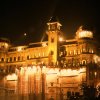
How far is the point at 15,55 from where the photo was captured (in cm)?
9725

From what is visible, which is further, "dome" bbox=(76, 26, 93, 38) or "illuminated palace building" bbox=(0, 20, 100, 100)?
"dome" bbox=(76, 26, 93, 38)

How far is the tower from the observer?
8699 centimetres

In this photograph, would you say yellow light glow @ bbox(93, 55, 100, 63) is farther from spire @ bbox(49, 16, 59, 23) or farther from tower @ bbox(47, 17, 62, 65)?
spire @ bbox(49, 16, 59, 23)

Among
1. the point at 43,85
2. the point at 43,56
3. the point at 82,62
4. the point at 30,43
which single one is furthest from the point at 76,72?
the point at 30,43

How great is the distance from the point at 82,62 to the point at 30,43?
22541 millimetres

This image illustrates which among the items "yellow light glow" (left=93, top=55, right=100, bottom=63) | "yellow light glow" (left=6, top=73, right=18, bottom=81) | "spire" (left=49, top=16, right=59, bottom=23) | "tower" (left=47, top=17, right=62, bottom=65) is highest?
"spire" (left=49, top=16, right=59, bottom=23)

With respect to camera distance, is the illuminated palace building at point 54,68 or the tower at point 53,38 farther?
the tower at point 53,38

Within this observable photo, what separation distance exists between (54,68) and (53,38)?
38.2 ft

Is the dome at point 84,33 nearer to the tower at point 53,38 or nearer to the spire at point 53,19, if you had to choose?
the tower at point 53,38

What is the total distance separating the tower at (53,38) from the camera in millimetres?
86988

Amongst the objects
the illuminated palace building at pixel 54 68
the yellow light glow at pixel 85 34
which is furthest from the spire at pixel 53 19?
the yellow light glow at pixel 85 34

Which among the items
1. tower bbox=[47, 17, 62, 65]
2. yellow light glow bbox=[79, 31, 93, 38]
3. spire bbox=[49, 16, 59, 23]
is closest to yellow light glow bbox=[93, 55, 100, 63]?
yellow light glow bbox=[79, 31, 93, 38]

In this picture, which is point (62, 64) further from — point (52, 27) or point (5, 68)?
point (5, 68)

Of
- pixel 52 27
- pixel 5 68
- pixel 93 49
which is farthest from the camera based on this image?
pixel 5 68
